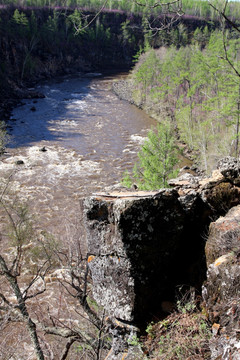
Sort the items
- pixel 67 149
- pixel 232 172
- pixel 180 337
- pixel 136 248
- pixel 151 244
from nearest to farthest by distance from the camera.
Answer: pixel 180 337 < pixel 136 248 < pixel 151 244 < pixel 232 172 < pixel 67 149

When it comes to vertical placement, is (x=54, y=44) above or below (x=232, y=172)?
above

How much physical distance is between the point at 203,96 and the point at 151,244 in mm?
39217

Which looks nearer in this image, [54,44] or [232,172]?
[232,172]

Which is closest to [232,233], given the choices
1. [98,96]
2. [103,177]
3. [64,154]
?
[103,177]

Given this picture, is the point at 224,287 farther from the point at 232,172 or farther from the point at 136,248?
the point at 232,172

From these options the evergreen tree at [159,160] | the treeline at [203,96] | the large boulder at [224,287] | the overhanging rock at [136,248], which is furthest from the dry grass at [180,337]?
the evergreen tree at [159,160]

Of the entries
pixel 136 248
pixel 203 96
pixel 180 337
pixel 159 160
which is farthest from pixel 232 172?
pixel 203 96

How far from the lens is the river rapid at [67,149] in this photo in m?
23.0

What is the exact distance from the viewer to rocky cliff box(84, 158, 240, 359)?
700 centimetres

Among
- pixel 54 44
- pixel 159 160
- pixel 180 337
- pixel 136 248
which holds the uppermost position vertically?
pixel 54 44

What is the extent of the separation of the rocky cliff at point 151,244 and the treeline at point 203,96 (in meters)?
8.85

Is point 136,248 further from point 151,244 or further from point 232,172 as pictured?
point 232,172

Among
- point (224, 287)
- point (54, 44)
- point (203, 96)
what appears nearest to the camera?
point (224, 287)

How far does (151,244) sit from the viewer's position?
7.26 metres
